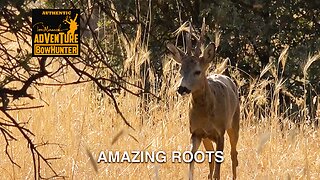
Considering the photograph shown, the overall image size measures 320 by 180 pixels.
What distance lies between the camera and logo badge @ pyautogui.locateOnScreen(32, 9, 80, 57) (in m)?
4.27

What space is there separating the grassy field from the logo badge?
2.22 m

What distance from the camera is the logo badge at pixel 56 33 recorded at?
4266mm

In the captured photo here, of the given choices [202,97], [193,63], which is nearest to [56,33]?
[193,63]

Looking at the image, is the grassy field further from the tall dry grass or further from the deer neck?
the deer neck

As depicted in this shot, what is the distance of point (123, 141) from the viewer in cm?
741

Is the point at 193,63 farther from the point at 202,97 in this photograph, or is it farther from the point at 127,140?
the point at 127,140

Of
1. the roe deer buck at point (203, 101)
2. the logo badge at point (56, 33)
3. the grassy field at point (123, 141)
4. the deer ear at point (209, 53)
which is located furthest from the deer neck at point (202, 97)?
the logo badge at point (56, 33)

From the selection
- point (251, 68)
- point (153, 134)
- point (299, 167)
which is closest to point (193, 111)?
Answer: point (153, 134)

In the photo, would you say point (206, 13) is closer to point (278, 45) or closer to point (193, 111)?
point (278, 45)

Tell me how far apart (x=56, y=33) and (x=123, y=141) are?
3.14 metres

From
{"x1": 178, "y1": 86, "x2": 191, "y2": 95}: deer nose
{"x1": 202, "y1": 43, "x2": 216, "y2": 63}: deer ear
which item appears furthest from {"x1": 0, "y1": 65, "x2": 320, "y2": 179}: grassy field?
{"x1": 202, "y1": 43, "x2": 216, "y2": 63}: deer ear

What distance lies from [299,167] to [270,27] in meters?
4.18

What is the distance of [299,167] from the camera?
762cm

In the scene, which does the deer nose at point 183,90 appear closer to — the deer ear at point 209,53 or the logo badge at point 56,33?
the deer ear at point 209,53
